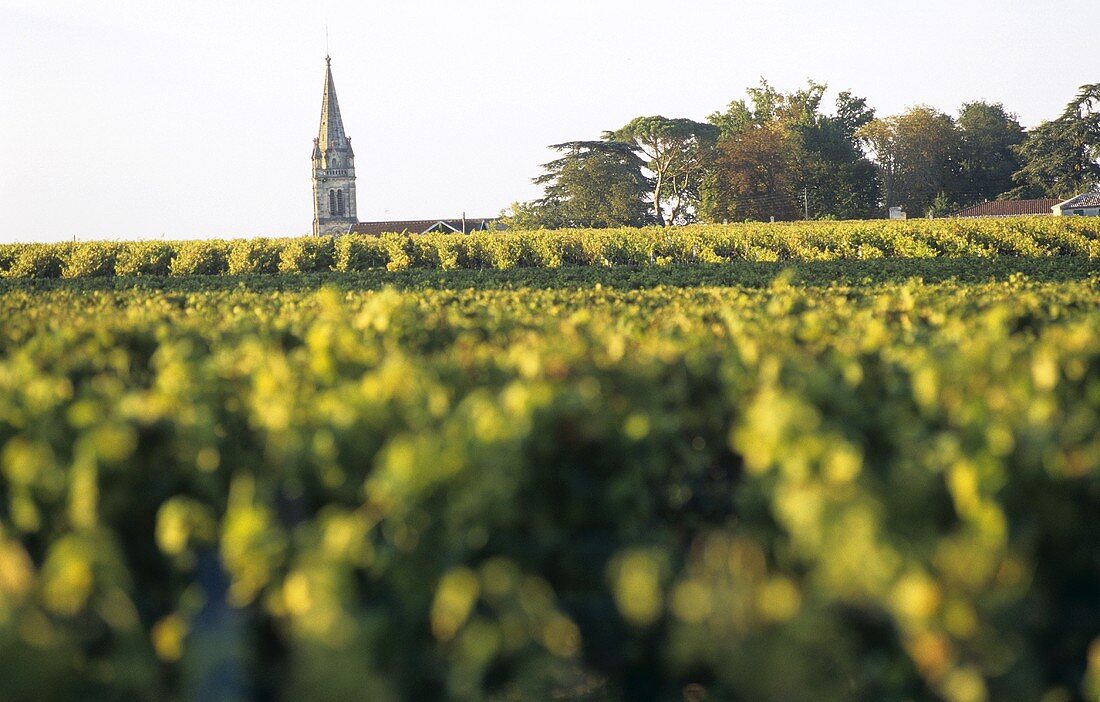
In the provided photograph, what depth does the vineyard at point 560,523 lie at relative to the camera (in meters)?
2.10

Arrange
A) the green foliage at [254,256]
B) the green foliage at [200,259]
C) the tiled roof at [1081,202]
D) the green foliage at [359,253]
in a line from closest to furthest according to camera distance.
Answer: the green foliage at [200,259], the green foliage at [254,256], the green foliage at [359,253], the tiled roof at [1081,202]

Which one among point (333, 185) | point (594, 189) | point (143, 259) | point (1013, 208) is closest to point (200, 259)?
point (143, 259)

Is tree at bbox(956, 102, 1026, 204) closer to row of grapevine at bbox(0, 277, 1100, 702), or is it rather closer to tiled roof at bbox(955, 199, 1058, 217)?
tiled roof at bbox(955, 199, 1058, 217)

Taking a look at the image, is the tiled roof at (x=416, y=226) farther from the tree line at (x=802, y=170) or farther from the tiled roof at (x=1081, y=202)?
the tiled roof at (x=1081, y=202)

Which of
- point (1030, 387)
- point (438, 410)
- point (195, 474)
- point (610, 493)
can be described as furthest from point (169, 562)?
point (1030, 387)

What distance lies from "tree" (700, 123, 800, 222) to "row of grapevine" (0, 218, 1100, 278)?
43.2m

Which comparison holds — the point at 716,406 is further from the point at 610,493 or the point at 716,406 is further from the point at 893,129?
the point at 893,129

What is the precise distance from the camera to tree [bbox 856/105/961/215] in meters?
97.2

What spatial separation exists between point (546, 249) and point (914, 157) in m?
68.1

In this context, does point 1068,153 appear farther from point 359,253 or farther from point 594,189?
point 359,253

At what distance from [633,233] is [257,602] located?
40.8 meters

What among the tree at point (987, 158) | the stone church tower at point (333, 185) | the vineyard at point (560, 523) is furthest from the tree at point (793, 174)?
the vineyard at point (560, 523)

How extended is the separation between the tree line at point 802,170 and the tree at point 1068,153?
0.28ft

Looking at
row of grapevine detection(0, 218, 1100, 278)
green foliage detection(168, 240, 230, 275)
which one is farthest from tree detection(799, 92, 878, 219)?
green foliage detection(168, 240, 230, 275)
